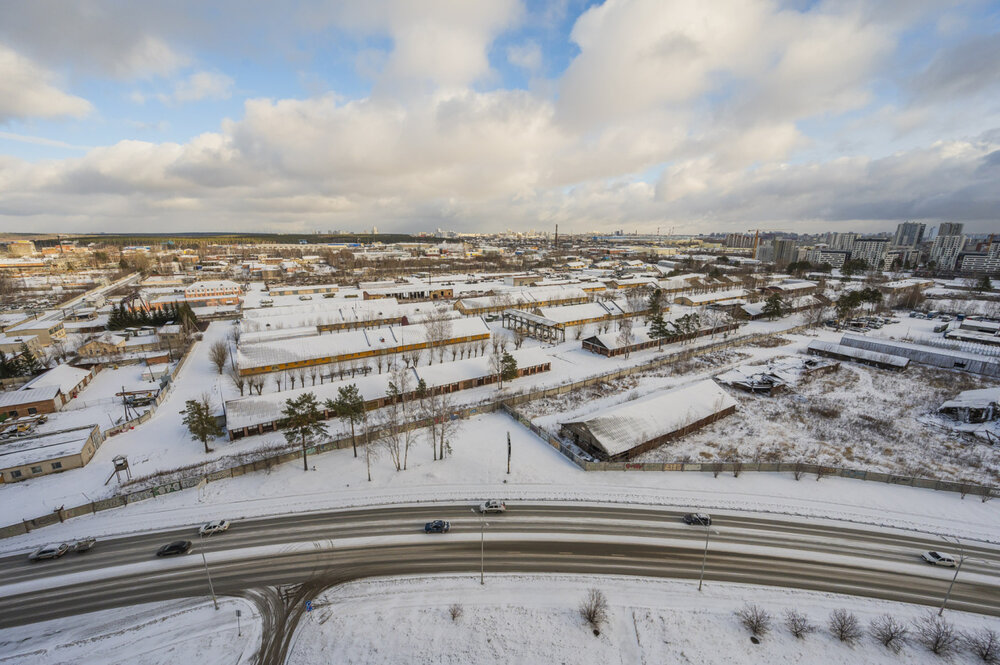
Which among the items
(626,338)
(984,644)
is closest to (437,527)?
(984,644)

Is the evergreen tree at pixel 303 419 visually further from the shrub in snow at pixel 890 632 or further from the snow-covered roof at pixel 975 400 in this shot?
the snow-covered roof at pixel 975 400

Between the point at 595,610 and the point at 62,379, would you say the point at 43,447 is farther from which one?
the point at 595,610

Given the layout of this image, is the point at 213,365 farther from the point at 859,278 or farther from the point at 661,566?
the point at 859,278

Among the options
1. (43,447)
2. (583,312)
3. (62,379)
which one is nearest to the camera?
(43,447)

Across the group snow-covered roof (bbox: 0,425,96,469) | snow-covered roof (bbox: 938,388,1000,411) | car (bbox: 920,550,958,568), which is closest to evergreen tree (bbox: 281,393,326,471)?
snow-covered roof (bbox: 0,425,96,469)

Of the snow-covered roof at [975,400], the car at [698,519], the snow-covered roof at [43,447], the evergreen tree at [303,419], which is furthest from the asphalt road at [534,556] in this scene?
the snow-covered roof at [975,400]

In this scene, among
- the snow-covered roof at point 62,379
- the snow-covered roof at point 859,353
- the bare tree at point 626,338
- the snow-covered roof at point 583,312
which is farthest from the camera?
the snow-covered roof at point 583,312
